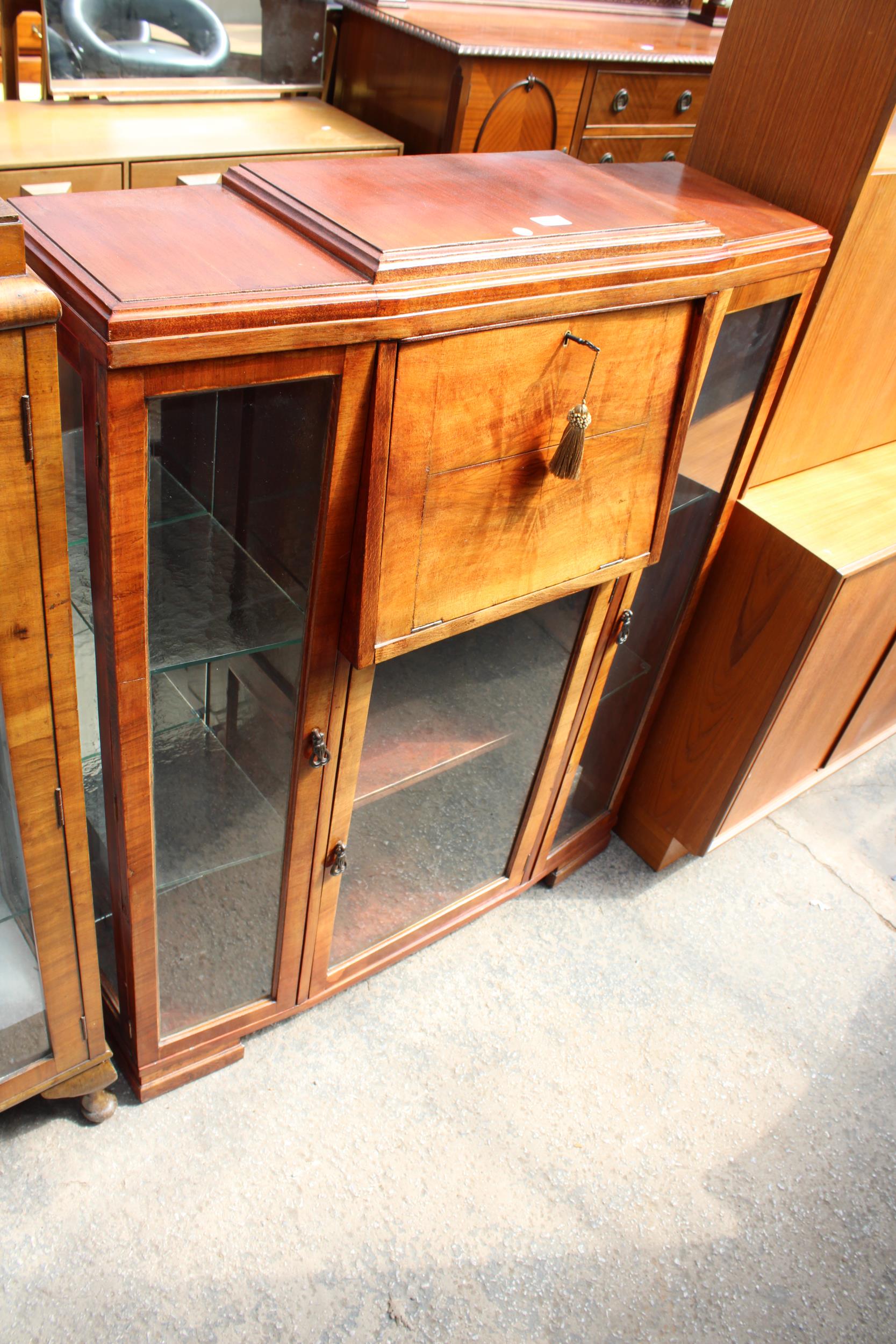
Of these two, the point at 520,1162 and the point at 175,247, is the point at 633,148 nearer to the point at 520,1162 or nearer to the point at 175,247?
the point at 175,247

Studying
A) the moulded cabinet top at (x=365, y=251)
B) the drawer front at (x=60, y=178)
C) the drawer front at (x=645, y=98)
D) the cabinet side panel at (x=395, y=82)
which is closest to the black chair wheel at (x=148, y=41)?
the cabinet side panel at (x=395, y=82)

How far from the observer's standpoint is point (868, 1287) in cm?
143

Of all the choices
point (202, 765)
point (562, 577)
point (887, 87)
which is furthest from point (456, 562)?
point (887, 87)

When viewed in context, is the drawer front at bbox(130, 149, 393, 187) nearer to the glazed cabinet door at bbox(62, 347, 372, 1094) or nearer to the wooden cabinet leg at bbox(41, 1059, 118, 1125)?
the glazed cabinet door at bbox(62, 347, 372, 1094)

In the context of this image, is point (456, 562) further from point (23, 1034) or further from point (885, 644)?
point (885, 644)

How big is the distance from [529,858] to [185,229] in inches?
46.4

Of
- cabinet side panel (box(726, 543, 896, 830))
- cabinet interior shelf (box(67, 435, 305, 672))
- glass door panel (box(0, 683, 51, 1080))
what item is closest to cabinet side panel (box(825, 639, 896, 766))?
cabinet side panel (box(726, 543, 896, 830))

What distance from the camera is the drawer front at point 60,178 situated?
1.69 m

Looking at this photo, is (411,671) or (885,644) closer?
(411,671)

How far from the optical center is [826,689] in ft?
5.80

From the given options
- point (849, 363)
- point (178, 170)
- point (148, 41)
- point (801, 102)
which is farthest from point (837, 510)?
point (148, 41)

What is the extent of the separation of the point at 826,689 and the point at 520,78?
1331mm

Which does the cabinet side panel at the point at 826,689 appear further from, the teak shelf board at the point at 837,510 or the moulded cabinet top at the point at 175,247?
the moulded cabinet top at the point at 175,247

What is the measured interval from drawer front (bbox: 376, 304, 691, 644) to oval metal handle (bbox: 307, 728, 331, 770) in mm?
167
